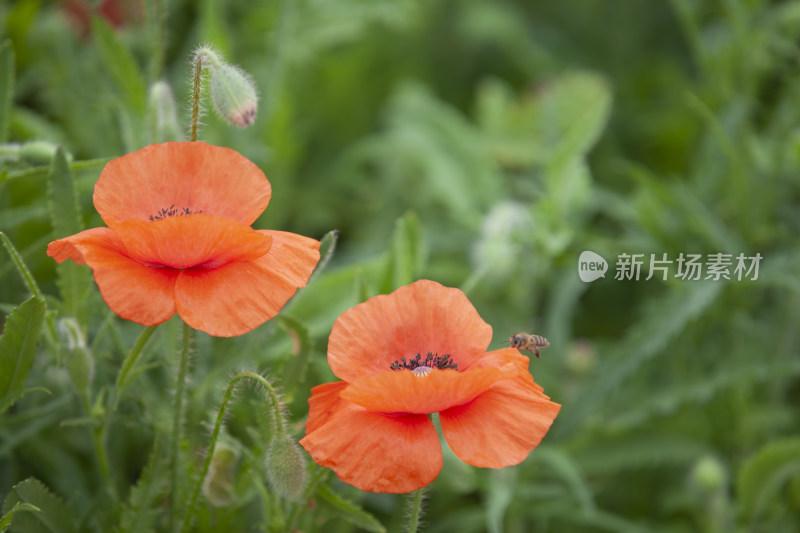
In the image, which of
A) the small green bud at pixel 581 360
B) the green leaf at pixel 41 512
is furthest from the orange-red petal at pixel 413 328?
the small green bud at pixel 581 360

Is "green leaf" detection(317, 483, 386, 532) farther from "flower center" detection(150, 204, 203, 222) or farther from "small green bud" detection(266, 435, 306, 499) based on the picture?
"flower center" detection(150, 204, 203, 222)

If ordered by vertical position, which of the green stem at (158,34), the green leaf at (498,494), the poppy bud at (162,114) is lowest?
the green leaf at (498,494)

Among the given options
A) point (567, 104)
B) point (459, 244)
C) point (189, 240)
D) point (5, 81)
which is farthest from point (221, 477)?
point (567, 104)

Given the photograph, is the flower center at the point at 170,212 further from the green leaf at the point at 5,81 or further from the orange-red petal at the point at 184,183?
the green leaf at the point at 5,81

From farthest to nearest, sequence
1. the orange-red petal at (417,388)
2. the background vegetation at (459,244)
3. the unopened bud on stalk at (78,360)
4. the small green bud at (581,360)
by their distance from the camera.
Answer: the small green bud at (581,360)
the background vegetation at (459,244)
the unopened bud on stalk at (78,360)
the orange-red petal at (417,388)

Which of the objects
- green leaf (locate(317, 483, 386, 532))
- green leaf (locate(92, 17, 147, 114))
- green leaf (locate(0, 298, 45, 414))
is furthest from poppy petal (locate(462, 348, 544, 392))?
green leaf (locate(92, 17, 147, 114))

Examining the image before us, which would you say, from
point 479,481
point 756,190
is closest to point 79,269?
point 479,481
